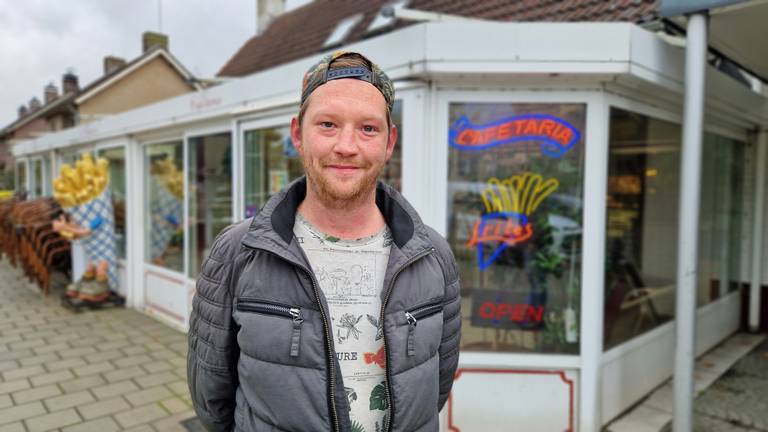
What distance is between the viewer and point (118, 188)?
25.1 feet

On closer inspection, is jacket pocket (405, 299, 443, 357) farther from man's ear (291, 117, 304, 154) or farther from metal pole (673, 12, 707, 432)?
metal pole (673, 12, 707, 432)

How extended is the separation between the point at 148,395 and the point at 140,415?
34 centimetres

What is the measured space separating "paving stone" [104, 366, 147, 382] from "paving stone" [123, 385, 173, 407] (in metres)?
0.40

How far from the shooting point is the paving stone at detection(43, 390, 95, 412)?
3.93 metres

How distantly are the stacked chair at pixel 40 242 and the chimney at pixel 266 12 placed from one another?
10.3 meters

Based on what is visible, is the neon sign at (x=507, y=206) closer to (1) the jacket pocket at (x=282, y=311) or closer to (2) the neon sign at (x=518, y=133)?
(2) the neon sign at (x=518, y=133)

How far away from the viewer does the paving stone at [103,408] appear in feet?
12.5

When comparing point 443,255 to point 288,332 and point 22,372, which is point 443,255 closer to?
point 288,332

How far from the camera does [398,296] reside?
56.8 inches

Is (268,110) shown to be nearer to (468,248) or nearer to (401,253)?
(468,248)

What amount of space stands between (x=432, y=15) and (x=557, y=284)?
7.76ft

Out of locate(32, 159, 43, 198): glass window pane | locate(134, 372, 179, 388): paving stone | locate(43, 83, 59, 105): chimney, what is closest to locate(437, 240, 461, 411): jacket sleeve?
locate(134, 372, 179, 388): paving stone

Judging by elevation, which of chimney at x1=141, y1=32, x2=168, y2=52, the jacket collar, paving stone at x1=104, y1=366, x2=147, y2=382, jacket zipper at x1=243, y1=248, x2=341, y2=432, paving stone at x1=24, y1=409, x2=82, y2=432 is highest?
chimney at x1=141, y1=32, x2=168, y2=52

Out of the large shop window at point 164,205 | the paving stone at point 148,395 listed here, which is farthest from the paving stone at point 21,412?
the large shop window at point 164,205
